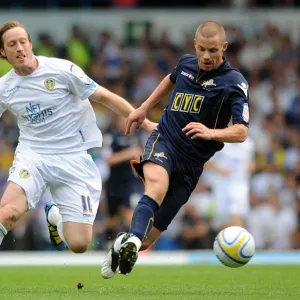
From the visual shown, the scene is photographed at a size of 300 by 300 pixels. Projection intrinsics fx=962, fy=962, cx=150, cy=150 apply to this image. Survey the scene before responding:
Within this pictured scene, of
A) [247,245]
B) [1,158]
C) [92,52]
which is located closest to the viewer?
[247,245]

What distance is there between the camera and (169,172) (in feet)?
28.7

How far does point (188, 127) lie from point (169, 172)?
51cm

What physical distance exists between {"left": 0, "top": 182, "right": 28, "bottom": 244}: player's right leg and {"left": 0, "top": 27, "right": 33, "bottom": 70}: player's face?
118 centimetres

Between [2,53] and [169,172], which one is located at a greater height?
[2,53]

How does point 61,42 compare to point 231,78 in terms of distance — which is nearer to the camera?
point 231,78

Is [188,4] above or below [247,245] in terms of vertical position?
below

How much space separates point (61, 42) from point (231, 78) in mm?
12334

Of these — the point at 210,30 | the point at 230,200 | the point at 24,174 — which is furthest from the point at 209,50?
the point at 230,200

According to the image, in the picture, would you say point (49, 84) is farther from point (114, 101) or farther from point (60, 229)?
point (60, 229)

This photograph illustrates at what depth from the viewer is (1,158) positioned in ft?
56.0

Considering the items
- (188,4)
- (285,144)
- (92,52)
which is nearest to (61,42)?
(92,52)

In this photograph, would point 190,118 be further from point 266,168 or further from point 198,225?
point 266,168

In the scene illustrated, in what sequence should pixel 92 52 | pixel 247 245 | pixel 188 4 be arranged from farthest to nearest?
pixel 188 4 → pixel 92 52 → pixel 247 245

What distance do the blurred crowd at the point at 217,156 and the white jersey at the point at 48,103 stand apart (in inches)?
226
